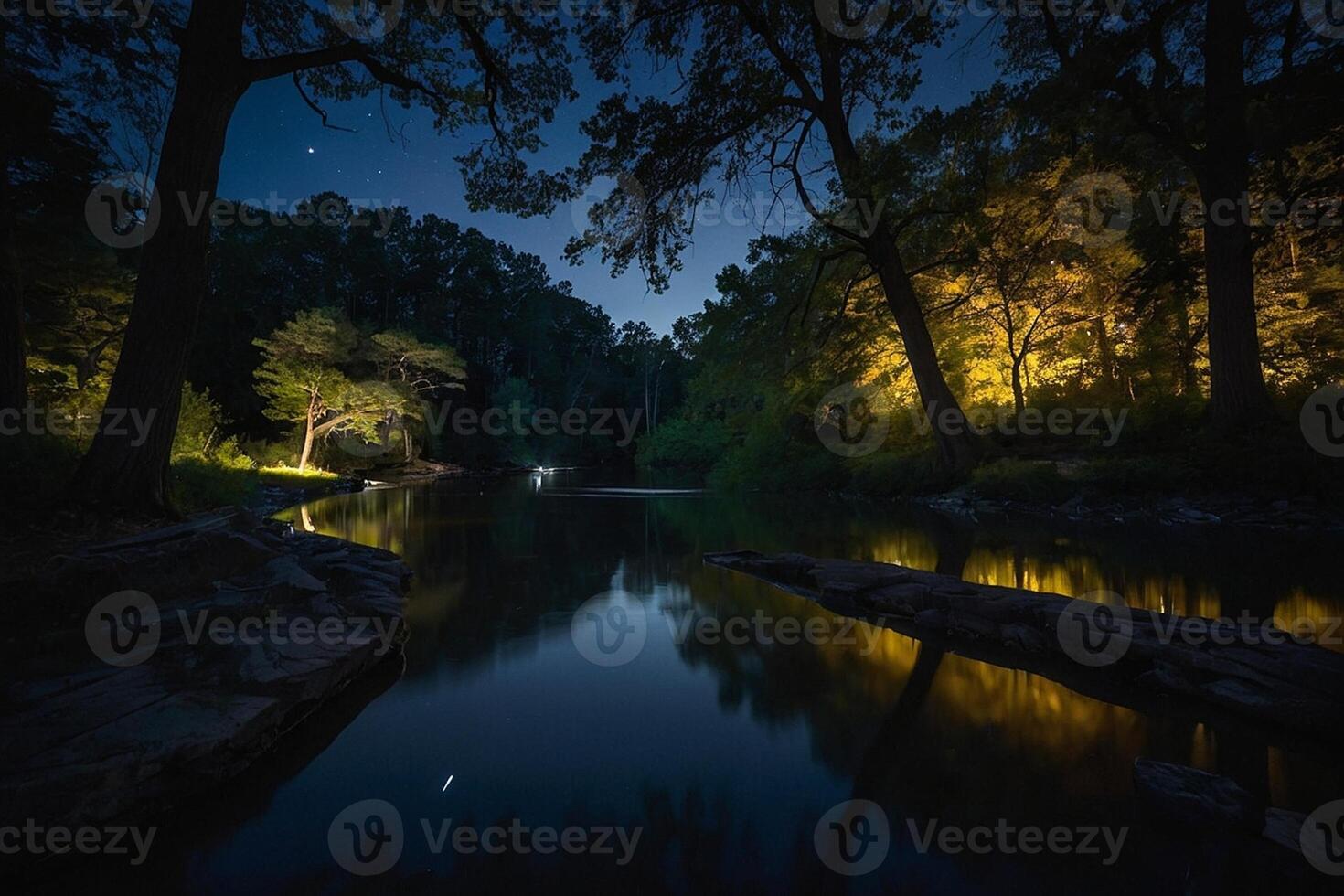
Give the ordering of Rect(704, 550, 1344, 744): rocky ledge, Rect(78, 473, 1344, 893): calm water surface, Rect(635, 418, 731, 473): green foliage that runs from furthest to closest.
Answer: Rect(635, 418, 731, 473): green foliage, Rect(704, 550, 1344, 744): rocky ledge, Rect(78, 473, 1344, 893): calm water surface

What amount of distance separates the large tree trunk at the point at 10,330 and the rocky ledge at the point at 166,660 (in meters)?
4.80

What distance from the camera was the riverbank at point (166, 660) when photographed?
1979mm

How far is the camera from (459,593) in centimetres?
531

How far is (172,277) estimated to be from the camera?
19.4ft

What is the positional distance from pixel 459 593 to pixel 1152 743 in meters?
5.14

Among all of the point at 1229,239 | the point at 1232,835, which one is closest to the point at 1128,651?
the point at 1232,835

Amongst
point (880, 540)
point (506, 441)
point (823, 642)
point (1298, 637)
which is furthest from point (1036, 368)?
point (506, 441)

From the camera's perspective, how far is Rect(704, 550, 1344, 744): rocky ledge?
2.49m

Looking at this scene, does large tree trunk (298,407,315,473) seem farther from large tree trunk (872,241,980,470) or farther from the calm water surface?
large tree trunk (872,241,980,470)

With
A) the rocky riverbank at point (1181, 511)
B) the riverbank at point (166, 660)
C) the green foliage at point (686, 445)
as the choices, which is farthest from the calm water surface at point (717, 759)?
the green foliage at point (686, 445)

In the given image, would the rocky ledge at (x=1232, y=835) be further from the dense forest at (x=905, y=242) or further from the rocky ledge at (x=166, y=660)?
the dense forest at (x=905, y=242)

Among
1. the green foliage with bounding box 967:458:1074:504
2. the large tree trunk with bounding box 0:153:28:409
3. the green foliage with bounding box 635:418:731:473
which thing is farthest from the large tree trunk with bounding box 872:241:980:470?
the green foliage with bounding box 635:418:731:473

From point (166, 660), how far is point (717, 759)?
9.57 ft

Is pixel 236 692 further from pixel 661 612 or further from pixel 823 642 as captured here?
pixel 823 642
